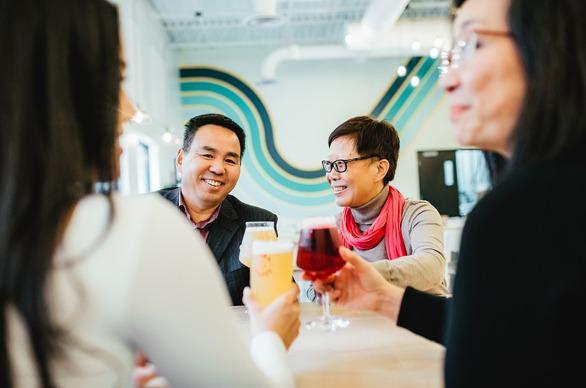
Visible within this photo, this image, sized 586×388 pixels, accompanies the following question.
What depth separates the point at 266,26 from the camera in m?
7.37

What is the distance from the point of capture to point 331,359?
50.9 inches

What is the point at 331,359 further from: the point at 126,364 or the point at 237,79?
the point at 237,79

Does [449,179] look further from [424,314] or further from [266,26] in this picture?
[424,314]

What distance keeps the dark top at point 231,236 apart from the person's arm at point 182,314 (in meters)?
1.67

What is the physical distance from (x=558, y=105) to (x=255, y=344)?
73 centimetres

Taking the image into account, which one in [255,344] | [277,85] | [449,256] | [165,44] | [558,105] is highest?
[165,44]

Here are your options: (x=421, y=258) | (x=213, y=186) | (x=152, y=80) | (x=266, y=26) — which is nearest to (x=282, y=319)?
(x=421, y=258)

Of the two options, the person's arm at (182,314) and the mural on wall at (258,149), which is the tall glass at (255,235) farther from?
the mural on wall at (258,149)

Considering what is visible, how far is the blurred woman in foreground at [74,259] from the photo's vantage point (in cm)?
68

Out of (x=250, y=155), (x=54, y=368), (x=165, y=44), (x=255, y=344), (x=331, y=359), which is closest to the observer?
(x=54, y=368)

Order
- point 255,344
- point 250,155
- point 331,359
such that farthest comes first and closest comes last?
point 250,155, point 331,359, point 255,344

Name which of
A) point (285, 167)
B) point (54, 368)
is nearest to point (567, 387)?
point (54, 368)

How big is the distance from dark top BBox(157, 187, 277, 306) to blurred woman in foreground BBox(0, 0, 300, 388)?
1.67m

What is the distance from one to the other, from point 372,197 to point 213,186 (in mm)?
875
